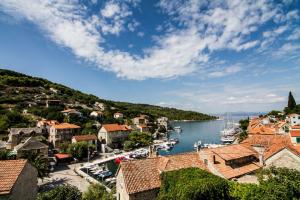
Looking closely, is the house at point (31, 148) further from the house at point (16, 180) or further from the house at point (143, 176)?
the house at point (143, 176)

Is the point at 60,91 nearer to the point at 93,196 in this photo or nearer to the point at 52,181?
the point at 52,181

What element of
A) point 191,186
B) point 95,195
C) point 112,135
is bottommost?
point 95,195

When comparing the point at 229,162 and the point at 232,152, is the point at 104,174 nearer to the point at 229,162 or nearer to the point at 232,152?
the point at 232,152

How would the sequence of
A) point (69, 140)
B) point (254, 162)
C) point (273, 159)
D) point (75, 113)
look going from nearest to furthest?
1. point (273, 159)
2. point (254, 162)
3. point (69, 140)
4. point (75, 113)

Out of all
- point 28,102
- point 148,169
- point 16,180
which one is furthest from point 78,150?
point 28,102

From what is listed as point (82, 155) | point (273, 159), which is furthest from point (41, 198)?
point (82, 155)

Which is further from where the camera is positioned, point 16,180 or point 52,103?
point 52,103

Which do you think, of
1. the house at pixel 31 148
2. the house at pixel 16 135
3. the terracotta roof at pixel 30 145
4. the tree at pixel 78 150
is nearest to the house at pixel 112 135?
the tree at pixel 78 150
